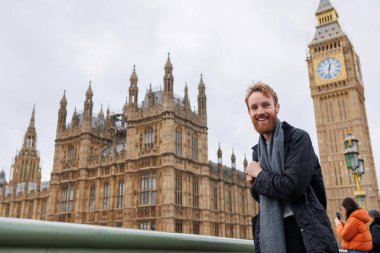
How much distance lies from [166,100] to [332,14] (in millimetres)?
39329

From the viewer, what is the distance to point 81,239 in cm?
170

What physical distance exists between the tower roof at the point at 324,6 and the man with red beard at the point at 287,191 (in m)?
59.5

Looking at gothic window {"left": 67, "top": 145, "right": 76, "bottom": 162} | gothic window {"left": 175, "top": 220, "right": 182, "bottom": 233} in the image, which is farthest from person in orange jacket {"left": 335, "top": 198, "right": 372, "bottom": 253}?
gothic window {"left": 67, "top": 145, "right": 76, "bottom": 162}

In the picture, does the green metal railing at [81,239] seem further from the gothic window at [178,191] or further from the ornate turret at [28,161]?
the ornate turret at [28,161]

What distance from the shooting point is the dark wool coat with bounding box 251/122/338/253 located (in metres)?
1.70

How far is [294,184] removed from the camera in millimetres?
1771

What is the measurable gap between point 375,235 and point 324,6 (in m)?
57.6

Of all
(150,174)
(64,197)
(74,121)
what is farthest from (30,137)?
(150,174)

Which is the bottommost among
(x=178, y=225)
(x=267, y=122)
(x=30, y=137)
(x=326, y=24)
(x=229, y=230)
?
(x=267, y=122)

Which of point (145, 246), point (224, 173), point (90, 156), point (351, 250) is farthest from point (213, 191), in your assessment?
point (145, 246)

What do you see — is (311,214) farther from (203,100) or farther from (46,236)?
(203,100)

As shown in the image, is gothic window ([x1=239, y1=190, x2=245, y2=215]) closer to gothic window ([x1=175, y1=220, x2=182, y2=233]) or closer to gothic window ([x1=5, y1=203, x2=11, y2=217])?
gothic window ([x1=175, y1=220, x2=182, y2=233])

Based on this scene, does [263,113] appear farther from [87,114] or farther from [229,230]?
[87,114]

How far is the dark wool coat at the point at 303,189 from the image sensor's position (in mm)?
1703
